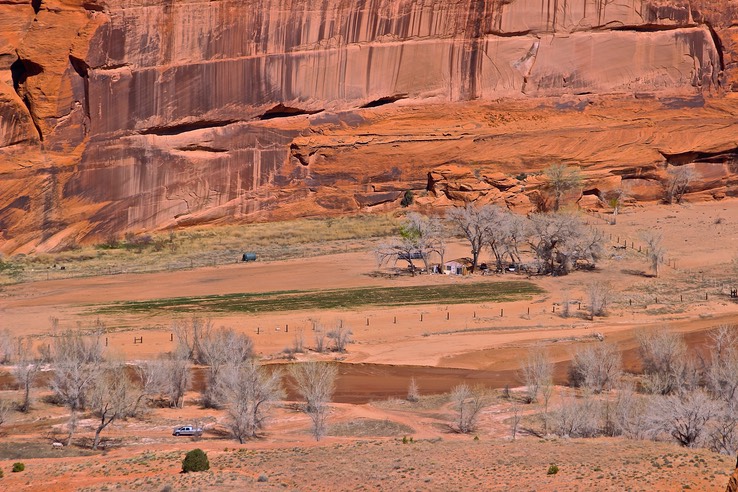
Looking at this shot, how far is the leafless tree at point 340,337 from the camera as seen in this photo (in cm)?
3969

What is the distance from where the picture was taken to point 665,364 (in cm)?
3488

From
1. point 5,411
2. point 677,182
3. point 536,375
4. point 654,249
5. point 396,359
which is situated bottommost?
point 5,411

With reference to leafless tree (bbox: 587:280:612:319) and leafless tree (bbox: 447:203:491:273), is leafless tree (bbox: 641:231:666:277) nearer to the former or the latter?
leafless tree (bbox: 587:280:612:319)

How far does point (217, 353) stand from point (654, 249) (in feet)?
72.3

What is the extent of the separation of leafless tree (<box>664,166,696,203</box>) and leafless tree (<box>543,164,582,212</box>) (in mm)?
5908

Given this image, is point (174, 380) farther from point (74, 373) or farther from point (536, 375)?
point (536, 375)

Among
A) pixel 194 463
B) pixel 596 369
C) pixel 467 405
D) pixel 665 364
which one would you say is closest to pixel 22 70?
pixel 467 405

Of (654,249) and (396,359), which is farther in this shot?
(654,249)

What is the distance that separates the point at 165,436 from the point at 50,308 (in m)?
18.0

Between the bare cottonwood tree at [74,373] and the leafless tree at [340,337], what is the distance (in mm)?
7713

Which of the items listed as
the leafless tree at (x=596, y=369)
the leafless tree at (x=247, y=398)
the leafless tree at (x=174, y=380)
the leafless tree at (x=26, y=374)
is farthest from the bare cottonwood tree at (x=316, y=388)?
the leafless tree at (x=26, y=374)

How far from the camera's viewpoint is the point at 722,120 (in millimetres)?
66062

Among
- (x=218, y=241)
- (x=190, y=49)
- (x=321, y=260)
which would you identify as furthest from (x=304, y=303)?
(x=190, y=49)

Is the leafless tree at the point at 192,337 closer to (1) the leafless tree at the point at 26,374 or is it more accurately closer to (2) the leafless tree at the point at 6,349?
(1) the leafless tree at the point at 26,374
